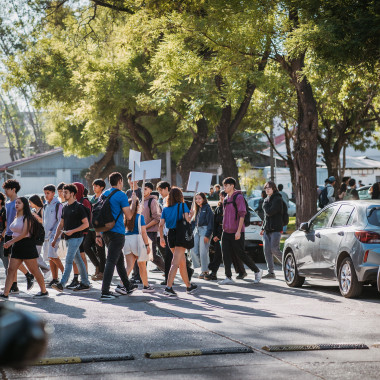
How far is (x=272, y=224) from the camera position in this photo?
13.8m

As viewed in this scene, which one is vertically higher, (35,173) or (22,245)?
(35,173)

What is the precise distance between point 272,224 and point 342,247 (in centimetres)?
312

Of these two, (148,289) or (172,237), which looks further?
(148,289)

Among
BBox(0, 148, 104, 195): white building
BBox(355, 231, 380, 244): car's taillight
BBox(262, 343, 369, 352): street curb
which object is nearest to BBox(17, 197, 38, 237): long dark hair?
BBox(355, 231, 380, 244): car's taillight

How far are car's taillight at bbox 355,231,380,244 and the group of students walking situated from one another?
2.54 metres

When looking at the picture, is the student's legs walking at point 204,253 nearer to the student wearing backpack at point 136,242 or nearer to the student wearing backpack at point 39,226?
the student wearing backpack at point 136,242

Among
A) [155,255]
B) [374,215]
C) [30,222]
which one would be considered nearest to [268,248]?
[155,255]

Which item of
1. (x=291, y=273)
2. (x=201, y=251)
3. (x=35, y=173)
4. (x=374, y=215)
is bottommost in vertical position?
(x=291, y=273)

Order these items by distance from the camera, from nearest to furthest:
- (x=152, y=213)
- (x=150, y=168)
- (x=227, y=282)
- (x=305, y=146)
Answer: (x=227, y=282), (x=150, y=168), (x=152, y=213), (x=305, y=146)

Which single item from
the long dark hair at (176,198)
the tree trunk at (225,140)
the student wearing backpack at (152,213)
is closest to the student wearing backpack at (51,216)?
the student wearing backpack at (152,213)

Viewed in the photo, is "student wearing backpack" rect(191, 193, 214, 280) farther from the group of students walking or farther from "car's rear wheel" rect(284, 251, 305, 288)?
"car's rear wheel" rect(284, 251, 305, 288)

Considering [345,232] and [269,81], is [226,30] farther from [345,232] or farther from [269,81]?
[345,232]

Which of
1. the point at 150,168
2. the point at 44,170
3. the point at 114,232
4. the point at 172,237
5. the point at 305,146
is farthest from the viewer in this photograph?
the point at 44,170

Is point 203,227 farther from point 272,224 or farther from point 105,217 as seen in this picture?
point 105,217
